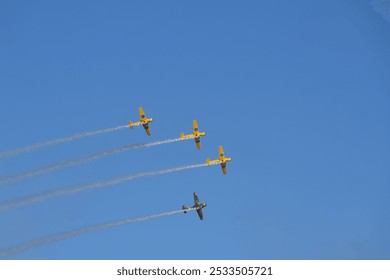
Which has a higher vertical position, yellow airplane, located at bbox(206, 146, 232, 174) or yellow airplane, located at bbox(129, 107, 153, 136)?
yellow airplane, located at bbox(129, 107, 153, 136)

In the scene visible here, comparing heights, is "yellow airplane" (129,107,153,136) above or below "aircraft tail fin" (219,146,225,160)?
above

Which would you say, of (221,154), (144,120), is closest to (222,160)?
(221,154)

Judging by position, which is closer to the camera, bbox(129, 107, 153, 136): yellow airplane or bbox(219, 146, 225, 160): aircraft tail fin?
bbox(129, 107, 153, 136): yellow airplane

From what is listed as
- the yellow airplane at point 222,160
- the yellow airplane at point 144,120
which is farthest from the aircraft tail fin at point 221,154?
the yellow airplane at point 144,120

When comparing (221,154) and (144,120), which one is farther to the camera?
(221,154)

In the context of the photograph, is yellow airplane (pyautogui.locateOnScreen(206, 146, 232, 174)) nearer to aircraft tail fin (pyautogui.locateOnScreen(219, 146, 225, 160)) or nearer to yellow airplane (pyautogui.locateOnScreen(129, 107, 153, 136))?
aircraft tail fin (pyautogui.locateOnScreen(219, 146, 225, 160))

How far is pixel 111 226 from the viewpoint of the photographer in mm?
148625

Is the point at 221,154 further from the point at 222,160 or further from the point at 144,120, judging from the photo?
the point at 144,120

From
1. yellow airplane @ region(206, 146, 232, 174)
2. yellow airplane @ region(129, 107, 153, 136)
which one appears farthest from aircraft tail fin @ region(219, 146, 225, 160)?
yellow airplane @ region(129, 107, 153, 136)

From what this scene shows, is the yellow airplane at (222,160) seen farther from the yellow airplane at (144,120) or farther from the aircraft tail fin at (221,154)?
the yellow airplane at (144,120)

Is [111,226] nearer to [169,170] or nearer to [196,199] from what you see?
[169,170]
